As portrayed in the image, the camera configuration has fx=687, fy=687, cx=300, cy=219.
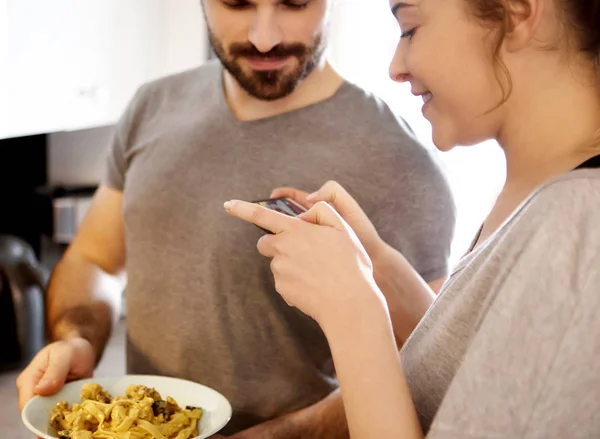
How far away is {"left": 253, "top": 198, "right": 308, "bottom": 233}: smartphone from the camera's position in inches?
36.7

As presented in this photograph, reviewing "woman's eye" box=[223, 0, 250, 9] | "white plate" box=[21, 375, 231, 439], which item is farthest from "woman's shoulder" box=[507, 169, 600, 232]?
"woman's eye" box=[223, 0, 250, 9]

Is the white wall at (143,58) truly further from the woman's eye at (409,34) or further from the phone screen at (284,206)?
the woman's eye at (409,34)

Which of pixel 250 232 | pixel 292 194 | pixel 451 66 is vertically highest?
pixel 451 66

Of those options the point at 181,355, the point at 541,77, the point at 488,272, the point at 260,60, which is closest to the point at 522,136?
the point at 541,77

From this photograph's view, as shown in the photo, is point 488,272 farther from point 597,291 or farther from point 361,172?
point 361,172

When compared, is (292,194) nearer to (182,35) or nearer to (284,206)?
(284,206)

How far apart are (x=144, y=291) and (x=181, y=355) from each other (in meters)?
0.14

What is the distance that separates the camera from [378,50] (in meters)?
2.41

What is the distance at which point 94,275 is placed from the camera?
1.36 meters

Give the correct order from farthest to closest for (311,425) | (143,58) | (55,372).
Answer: (143,58), (311,425), (55,372)

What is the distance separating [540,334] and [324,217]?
0.98ft

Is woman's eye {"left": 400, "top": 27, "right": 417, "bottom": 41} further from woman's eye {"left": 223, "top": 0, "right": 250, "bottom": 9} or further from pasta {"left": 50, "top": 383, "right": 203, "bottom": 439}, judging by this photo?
pasta {"left": 50, "top": 383, "right": 203, "bottom": 439}

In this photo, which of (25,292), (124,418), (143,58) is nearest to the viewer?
(124,418)

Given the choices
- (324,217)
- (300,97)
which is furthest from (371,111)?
(324,217)
